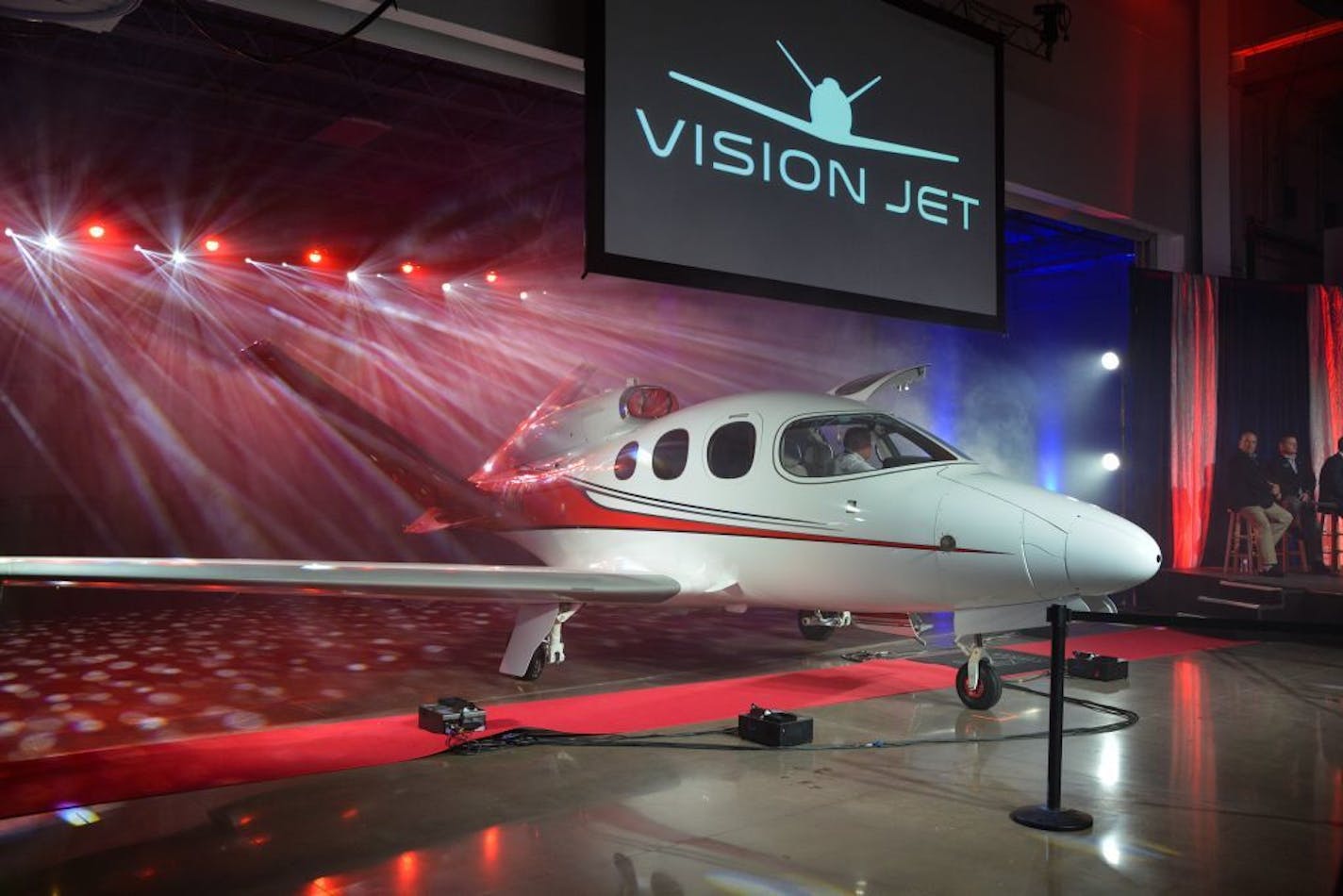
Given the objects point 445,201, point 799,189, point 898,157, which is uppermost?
point 445,201

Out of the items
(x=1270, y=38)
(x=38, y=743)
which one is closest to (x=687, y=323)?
(x=1270, y=38)

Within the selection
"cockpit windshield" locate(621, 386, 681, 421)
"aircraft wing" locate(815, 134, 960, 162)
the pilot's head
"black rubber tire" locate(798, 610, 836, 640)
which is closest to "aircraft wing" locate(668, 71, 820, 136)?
"aircraft wing" locate(815, 134, 960, 162)

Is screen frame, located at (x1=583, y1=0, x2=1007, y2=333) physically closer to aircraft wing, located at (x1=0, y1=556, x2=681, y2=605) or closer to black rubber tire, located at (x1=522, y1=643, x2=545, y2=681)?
aircraft wing, located at (x1=0, y1=556, x2=681, y2=605)

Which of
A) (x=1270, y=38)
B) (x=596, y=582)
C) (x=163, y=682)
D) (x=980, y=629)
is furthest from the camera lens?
(x=1270, y=38)

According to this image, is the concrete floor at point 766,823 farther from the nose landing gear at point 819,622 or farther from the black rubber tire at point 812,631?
the black rubber tire at point 812,631

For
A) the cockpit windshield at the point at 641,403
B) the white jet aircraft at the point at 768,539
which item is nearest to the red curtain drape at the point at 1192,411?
the white jet aircraft at the point at 768,539

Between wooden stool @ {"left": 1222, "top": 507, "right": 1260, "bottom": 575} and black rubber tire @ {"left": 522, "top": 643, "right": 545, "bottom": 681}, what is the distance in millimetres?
8861

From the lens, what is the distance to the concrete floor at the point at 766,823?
3686mm

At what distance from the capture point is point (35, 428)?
1523 centimetres

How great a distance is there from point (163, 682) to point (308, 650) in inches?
65.0

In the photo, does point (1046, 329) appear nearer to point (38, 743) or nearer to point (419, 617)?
point (419, 617)

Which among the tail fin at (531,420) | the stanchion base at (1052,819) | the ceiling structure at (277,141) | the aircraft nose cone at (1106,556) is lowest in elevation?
the stanchion base at (1052,819)

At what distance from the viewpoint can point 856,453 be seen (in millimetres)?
6754

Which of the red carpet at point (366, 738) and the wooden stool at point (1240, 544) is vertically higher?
the wooden stool at point (1240, 544)
